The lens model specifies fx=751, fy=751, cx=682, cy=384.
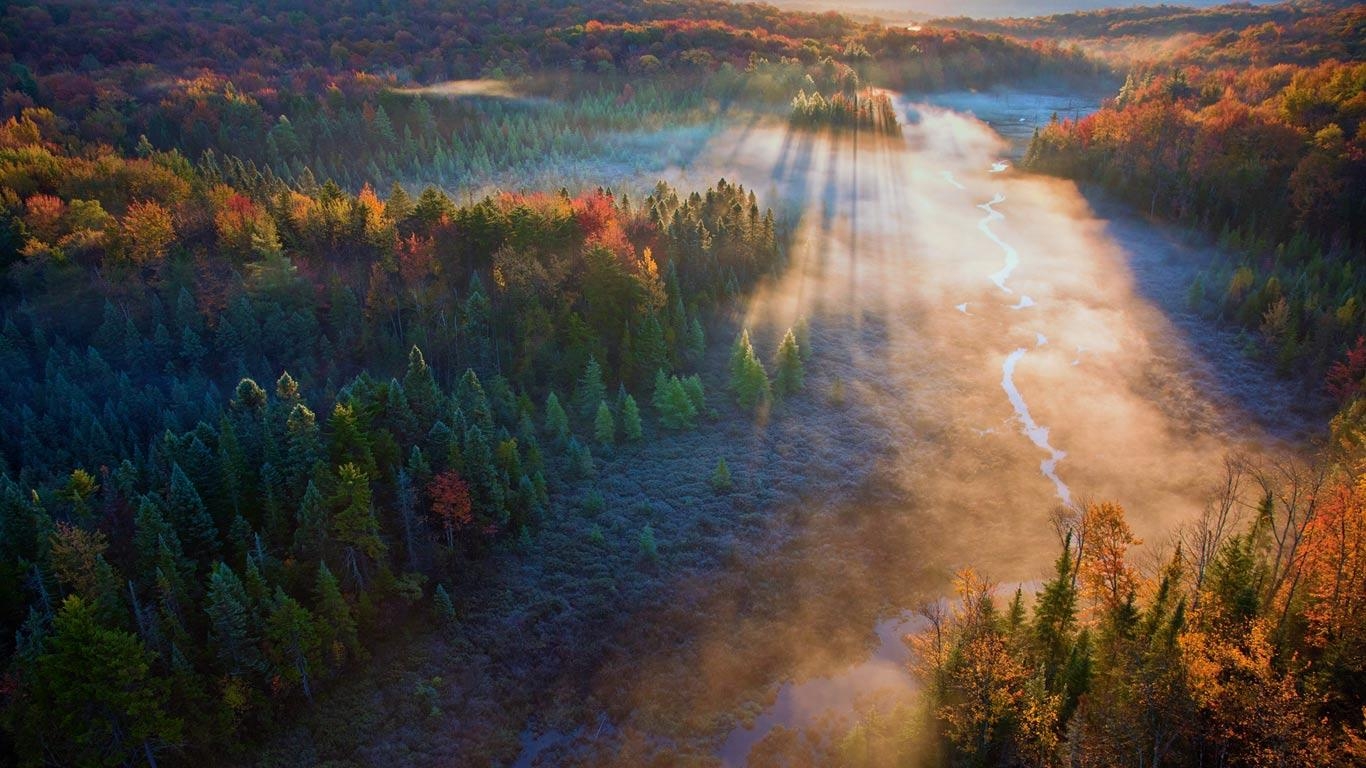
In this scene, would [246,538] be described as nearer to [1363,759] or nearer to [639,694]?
[639,694]

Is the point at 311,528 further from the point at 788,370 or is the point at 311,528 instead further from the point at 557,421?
the point at 788,370

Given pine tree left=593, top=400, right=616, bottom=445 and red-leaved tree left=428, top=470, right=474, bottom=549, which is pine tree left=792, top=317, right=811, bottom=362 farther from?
red-leaved tree left=428, top=470, right=474, bottom=549

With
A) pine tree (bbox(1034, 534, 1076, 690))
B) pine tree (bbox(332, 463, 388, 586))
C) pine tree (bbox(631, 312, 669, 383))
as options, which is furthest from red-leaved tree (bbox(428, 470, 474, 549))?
pine tree (bbox(1034, 534, 1076, 690))

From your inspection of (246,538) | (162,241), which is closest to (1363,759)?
(246,538)

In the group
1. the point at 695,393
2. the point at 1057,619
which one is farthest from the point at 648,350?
the point at 1057,619

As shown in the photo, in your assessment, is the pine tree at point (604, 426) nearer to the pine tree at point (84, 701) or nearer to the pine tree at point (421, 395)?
the pine tree at point (421, 395)
